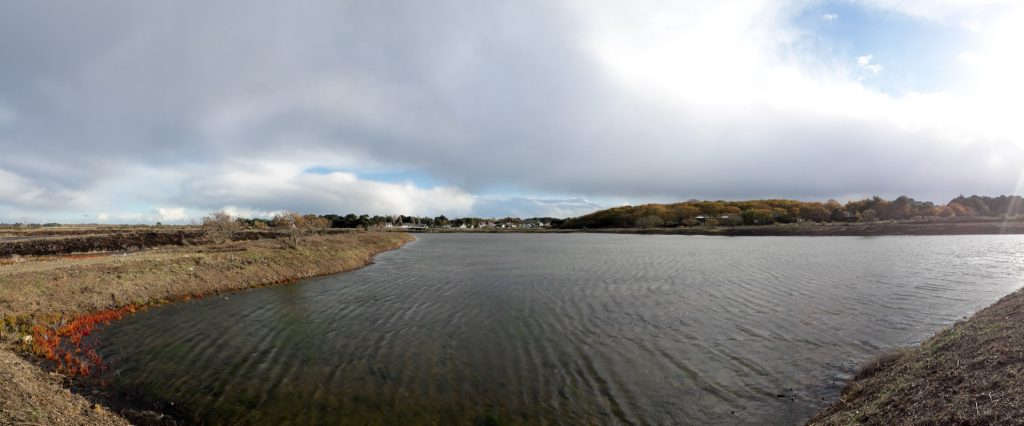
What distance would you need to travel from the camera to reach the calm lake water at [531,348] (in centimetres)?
1102

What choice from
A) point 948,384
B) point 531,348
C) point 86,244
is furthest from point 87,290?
point 86,244

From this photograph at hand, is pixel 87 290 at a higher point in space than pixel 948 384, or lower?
higher

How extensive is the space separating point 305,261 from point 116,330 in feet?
65.8

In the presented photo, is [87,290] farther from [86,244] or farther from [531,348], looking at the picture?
[86,244]

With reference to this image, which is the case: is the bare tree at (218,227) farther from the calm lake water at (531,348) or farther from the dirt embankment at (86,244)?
the calm lake water at (531,348)

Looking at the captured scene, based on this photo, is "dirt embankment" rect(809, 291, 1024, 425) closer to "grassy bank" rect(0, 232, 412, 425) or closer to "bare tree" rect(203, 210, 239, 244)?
"grassy bank" rect(0, 232, 412, 425)

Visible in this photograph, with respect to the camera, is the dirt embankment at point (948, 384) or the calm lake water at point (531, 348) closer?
the dirt embankment at point (948, 384)

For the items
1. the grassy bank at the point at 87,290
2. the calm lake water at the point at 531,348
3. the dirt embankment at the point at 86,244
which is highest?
Result: the dirt embankment at the point at 86,244

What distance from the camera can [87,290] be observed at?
889 inches

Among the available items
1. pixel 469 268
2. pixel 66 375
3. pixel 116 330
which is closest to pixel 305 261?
pixel 469 268

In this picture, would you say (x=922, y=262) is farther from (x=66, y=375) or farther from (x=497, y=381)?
(x=66, y=375)

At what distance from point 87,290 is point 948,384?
35790 millimetres

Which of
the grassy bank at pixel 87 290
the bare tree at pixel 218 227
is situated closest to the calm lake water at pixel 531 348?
the grassy bank at pixel 87 290

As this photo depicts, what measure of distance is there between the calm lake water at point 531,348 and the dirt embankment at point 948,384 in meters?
1.15
